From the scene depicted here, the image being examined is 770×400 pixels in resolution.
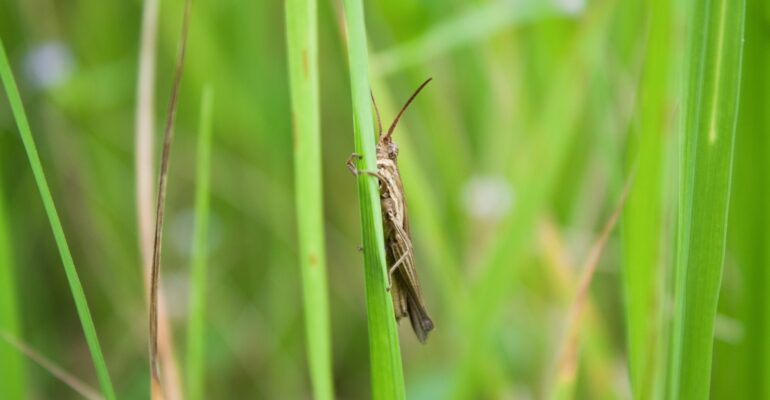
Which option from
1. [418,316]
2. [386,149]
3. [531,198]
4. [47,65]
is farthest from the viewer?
[47,65]

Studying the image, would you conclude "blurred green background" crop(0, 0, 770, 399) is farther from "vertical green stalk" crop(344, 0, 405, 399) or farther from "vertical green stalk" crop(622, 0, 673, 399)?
"vertical green stalk" crop(344, 0, 405, 399)

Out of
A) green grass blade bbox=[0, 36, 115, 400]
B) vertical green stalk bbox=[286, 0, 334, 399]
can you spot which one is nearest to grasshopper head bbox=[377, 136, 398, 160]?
vertical green stalk bbox=[286, 0, 334, 399]

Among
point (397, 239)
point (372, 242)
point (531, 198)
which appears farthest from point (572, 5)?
point (372, 242)

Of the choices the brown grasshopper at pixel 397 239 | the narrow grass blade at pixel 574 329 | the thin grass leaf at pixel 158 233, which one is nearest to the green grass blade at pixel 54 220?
the thin grass leaf at pixel 158 233

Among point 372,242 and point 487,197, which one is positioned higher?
point 487,197

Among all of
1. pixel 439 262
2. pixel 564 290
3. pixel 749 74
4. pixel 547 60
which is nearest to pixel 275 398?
pixel 439 262

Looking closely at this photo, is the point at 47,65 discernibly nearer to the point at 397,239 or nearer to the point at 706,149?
the point at 397,239

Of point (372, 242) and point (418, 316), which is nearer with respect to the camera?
point (372, 242)
